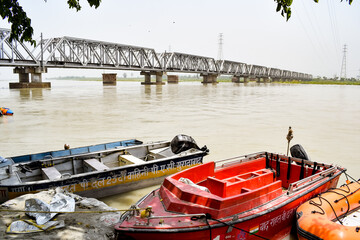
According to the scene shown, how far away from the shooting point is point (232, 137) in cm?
1586

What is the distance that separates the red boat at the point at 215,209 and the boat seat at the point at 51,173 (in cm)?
275

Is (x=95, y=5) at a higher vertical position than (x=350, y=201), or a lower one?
higher

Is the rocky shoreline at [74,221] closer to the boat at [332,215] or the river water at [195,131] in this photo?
the river water at [195,131]

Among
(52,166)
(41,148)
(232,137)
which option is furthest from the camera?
(232,137)

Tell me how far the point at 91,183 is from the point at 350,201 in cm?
627

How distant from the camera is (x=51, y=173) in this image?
779cm

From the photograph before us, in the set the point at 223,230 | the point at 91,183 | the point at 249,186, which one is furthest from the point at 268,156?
the point at 91,183

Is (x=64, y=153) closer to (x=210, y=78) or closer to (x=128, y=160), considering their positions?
(x=128, y=160)

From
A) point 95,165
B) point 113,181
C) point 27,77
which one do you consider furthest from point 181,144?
point 27,77

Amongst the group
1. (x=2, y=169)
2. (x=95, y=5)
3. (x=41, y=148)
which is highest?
(x=95, y=5)

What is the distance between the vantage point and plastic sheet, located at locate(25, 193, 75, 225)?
5.58 metres

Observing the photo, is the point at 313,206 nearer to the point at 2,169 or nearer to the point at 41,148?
the point at 2,169

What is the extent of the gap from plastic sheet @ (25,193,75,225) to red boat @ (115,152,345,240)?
1265mm

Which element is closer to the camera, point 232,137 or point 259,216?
point 259,216
